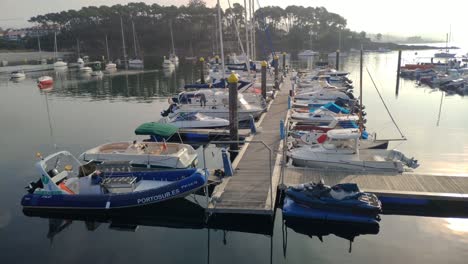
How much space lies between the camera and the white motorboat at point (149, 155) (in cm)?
1984

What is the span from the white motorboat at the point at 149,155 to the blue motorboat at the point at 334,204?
733 cm

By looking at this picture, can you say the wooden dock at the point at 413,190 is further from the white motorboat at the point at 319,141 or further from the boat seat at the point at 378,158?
the white motorboat at the point at 319,141

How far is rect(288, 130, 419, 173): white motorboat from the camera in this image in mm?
17656

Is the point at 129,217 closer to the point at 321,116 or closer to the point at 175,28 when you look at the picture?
the point at 321,116

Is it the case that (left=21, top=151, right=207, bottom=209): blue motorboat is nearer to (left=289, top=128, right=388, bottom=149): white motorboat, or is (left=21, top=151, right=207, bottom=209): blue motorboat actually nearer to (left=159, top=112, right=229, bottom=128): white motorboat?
(left=289, top=128, right=388, bottom=149): white motorboat

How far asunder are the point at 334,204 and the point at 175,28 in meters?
132

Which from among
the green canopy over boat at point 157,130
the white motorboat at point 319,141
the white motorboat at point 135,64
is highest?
the white motorboat at point 135,64

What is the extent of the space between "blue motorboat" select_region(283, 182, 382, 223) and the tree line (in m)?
117

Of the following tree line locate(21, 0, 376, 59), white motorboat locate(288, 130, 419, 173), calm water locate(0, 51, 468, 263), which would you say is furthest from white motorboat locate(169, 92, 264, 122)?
tree line locate(21, 0, 376, 59)

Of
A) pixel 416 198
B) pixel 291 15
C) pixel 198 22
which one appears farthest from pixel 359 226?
pixel 291 15

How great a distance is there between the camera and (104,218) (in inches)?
629

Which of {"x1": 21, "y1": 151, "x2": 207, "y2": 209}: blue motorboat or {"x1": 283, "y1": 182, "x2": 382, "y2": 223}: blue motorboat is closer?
{"x1": 283, "y1": 182, "x2": 382, "y2": 223}: blue motorboat

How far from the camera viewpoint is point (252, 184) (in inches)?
643

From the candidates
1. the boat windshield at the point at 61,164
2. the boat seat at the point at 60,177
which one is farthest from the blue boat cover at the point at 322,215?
the boat seat at the point at 60,177
